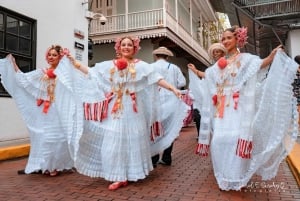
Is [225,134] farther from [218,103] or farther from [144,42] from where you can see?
[144,42]

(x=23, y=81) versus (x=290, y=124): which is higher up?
(x=23, y=81)

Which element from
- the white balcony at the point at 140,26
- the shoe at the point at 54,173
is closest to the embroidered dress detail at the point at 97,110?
the shoe at the point at 54,173

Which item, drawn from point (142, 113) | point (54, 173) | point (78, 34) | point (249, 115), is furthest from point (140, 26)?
point (249, 115)

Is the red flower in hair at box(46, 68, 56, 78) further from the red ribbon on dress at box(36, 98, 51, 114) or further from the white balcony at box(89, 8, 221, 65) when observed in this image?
the white balcony at box(89, 8, 221, 65)

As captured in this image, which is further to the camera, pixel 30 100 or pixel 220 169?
pixel 30 100

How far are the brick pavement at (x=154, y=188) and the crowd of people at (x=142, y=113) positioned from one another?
0.17 meters

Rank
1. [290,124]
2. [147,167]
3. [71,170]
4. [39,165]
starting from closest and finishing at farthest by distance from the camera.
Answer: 1. [290,124]
2. [147,167]
3. [39,165]
4. [71,170]

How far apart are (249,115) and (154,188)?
136 centimetres

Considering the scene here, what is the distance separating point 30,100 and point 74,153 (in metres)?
1.32

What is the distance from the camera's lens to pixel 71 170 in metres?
5.20

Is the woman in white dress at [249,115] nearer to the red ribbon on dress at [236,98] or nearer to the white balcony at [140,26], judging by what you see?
the red ribbon on dress at [236,98]

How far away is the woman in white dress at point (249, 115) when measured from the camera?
144 inches

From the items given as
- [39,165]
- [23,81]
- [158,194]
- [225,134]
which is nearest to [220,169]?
[225,134]

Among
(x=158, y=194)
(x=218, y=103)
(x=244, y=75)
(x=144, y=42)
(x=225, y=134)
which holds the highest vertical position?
(x=144, y=42)
